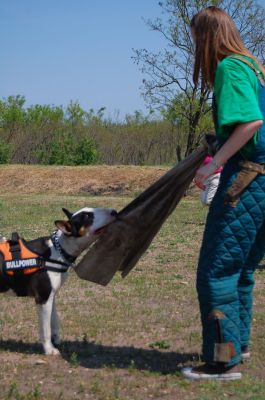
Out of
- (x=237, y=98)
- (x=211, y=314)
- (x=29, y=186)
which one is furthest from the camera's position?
(x=29, y=186)

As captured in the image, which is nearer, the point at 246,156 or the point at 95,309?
the point at 246,156

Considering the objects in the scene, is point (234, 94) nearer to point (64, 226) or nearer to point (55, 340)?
point (64, 226)

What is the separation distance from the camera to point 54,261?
5.42 m

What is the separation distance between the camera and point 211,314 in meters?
4.62

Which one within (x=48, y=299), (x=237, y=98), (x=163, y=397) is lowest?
(x=163, y=397)

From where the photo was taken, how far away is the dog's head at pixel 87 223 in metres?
5.39

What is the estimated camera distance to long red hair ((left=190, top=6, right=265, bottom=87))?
443cm

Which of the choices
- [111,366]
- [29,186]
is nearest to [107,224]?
[111,366]

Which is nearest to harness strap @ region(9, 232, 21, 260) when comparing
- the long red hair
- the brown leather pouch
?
the brown leather pouch

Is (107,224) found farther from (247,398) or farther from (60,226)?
(247,398)

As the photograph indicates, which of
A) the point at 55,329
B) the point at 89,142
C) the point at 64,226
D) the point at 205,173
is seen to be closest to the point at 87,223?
the point at 64,226

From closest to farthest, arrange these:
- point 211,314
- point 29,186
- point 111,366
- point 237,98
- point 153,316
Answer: point 237,98 < point 211,314 < point 111,366 < point 153,316 < point 29,186

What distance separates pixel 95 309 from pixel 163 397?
104 inches

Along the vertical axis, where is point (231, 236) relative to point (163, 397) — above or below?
above
